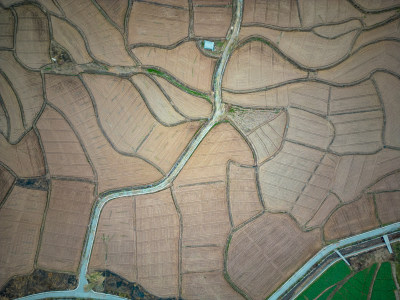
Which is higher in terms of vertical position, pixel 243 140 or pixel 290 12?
pixel 290 12

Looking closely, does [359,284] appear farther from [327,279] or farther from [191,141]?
[191,141]

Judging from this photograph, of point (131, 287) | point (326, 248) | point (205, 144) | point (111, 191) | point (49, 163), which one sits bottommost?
point (131, 287)

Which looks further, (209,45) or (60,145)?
(60,145)

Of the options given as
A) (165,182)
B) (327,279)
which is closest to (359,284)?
(327,279)

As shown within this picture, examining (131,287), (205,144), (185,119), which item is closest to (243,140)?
(205,144)

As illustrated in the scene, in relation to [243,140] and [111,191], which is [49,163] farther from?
[243,140]

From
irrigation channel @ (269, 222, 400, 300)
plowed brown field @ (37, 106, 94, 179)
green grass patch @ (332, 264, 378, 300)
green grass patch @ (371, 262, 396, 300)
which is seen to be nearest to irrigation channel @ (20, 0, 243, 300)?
plowed brown field @ (37, 106, 94, 179)

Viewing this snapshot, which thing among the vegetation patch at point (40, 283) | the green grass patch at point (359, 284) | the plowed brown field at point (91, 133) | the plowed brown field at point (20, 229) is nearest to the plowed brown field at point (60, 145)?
the plowed brown field at point (91, 133)
